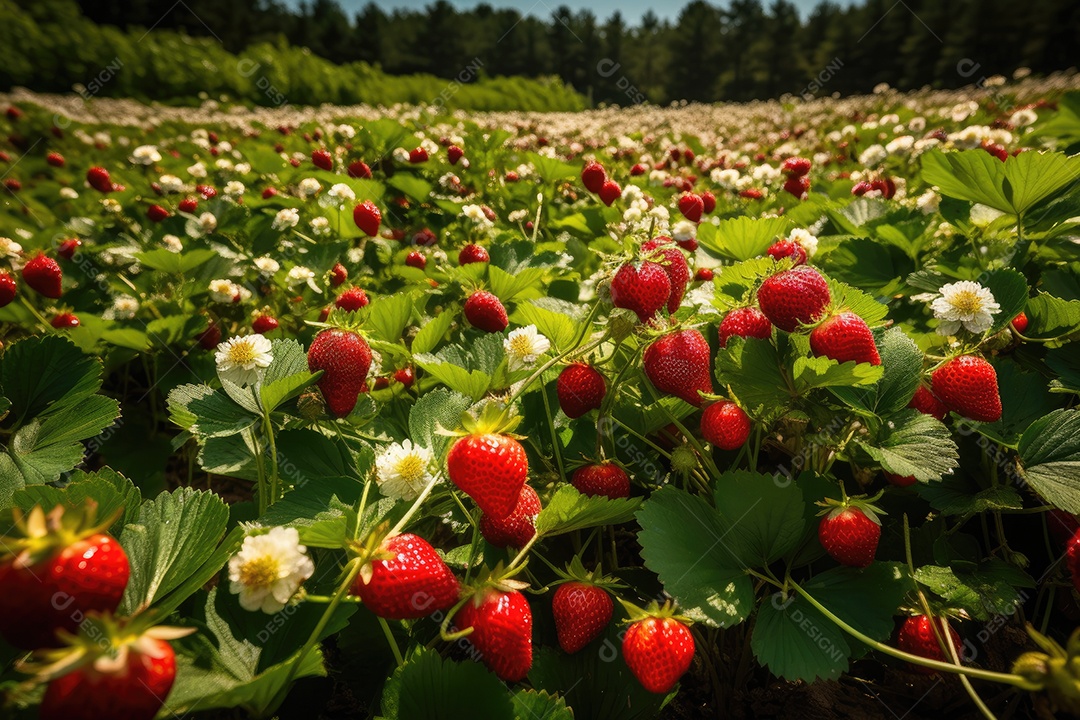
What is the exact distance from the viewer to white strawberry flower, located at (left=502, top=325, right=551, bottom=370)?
1.02m

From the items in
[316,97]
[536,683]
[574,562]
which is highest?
[316,97]

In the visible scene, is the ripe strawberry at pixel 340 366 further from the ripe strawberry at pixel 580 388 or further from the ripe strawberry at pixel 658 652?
the ripe strawberry at pixel 658 652

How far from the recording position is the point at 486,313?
3.93ft

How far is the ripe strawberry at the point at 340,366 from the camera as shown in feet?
3.09

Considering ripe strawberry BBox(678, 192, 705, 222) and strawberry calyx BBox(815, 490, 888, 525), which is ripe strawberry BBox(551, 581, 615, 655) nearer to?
strawberry calyx BBox(815, 490, 888, 525)

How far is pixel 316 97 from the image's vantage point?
10.4m

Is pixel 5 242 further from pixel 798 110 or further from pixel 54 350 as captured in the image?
pixel 798 110

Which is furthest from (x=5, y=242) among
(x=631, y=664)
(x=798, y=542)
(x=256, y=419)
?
(x=798, y=542)

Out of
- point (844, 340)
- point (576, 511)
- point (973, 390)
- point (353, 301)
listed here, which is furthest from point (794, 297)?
point (353, 301)

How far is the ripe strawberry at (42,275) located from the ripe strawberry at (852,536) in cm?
186

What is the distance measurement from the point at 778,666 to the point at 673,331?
0.48 meters

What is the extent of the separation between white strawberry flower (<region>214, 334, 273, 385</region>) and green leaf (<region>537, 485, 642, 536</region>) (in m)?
0.55

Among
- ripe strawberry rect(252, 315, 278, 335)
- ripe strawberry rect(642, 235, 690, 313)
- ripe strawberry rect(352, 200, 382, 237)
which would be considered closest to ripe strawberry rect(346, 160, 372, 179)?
ripe strawberry rect(352, 200, 382, 237)

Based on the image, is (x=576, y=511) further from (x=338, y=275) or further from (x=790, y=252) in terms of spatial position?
(x=338, y=275)
